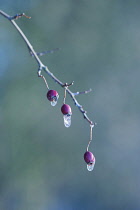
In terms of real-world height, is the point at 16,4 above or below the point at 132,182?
above

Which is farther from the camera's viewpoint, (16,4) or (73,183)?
(16,4)

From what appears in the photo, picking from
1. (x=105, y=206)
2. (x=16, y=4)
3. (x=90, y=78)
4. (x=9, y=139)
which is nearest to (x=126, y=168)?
(x=105, y=206)

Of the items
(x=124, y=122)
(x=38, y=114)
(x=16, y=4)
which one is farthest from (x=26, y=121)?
(x=16, y=4)

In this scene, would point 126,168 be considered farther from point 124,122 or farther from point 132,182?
point 124,122

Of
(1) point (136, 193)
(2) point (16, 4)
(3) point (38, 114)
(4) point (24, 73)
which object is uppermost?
A: (2) point (16, 4)

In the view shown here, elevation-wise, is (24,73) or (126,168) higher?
(24,73)

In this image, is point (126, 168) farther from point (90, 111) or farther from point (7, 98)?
point (7, 98)
